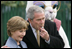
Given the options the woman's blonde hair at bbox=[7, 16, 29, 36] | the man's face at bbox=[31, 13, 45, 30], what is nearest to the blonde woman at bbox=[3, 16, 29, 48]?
the woman's blonde hair at bbox=[7, 16, 29, 36]

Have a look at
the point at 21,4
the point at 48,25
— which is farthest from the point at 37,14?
the point at 21,4

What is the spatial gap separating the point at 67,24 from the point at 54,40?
373 centimetres

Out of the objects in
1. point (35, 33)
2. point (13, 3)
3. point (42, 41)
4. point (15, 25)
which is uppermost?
point (13, 3)

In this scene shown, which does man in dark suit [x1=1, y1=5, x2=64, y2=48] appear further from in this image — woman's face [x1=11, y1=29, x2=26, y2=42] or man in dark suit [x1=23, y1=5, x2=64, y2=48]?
woman's face [x1=11, y1=29, x2=26, y2=42]

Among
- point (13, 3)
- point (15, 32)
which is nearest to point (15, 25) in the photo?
point (15, 32)

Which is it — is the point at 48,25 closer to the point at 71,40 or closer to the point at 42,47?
the point at 42,47

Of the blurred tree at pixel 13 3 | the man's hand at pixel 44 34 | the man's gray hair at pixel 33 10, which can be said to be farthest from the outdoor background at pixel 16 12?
the man's hand at pixel 44 34

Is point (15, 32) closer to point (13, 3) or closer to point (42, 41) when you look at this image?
point (42, 41)

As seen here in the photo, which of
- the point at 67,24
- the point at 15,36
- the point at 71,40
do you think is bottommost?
the point at 71,40

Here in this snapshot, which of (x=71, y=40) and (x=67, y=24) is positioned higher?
(x=67, y=24)

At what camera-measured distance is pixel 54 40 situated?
3.19 meters

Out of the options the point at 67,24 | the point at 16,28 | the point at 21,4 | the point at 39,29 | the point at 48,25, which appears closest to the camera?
the point at 16,28

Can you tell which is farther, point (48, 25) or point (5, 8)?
point (5, 8)

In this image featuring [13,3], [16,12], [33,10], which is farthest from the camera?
[16,12]
